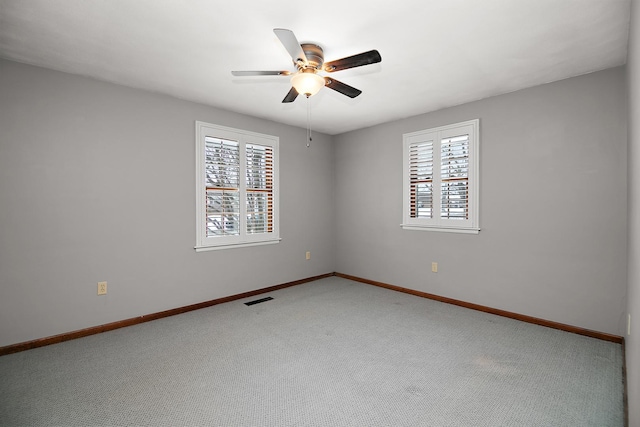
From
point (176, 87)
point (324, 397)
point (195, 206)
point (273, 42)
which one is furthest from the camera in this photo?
point (195, 206)

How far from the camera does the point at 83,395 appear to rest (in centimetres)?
214

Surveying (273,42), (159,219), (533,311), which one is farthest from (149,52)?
(533,311)

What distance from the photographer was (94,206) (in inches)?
126

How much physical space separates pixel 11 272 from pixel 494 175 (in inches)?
195

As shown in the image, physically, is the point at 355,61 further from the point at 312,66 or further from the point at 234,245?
the point at 234,245

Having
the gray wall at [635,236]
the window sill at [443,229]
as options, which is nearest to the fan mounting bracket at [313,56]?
the gray wall at [635,236]

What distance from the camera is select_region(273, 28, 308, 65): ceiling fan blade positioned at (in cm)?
191

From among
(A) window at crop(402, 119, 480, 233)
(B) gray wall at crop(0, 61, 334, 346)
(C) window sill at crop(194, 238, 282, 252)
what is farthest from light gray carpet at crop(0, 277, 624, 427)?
(A) window at crop(402, 119, 480, 233)

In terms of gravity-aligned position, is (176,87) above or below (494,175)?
above

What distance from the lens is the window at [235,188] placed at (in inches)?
157

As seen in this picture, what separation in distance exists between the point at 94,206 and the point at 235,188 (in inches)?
62.3

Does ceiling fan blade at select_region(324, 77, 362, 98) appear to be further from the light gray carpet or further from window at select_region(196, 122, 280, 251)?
the light gray carpet

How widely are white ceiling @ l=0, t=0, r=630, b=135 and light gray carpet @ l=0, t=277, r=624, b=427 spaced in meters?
2.56

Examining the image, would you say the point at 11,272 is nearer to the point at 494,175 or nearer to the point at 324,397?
the point at 324,397
